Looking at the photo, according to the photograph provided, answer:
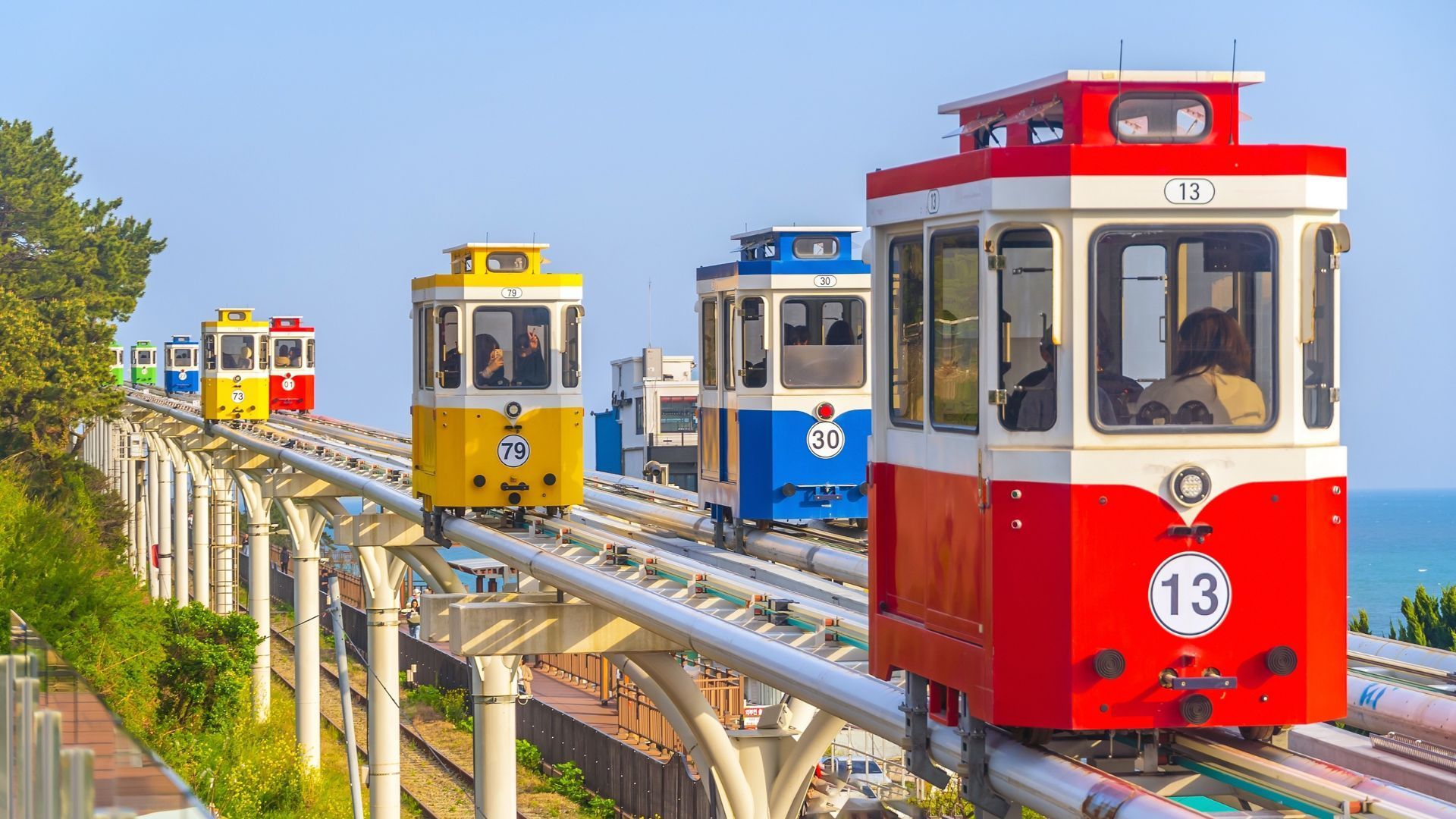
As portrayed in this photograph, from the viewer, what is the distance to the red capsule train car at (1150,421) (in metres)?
6.95

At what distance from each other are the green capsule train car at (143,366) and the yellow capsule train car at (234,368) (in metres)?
31.2

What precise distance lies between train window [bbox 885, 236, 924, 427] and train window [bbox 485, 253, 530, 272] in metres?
11.0

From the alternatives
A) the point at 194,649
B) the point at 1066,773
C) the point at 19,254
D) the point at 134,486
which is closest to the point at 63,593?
the point at 194,649

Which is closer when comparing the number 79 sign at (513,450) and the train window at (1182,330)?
the train window at (1182,330)

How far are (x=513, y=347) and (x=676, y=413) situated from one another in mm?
50866

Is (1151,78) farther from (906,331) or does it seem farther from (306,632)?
(306,632)

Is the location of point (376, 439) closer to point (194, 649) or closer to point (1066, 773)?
point (194, 649)

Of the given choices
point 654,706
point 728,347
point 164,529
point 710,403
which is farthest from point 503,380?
point 164,529

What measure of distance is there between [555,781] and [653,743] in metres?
1.81

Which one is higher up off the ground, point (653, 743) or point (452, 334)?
point (452, 334)

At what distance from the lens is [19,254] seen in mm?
61219

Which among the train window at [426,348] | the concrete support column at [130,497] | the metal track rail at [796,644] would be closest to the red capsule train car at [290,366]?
the concrete support column at [130,497]

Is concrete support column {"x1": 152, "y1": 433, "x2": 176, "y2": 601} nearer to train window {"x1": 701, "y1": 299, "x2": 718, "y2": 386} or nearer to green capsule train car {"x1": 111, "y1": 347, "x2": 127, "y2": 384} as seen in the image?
green capsule train car {"x1": 111, "y1": 347, "x2": 127, "y2": 384}

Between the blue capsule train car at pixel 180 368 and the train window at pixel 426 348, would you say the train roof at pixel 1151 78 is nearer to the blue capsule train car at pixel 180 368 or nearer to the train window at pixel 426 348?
the train window at pixel 426 348
